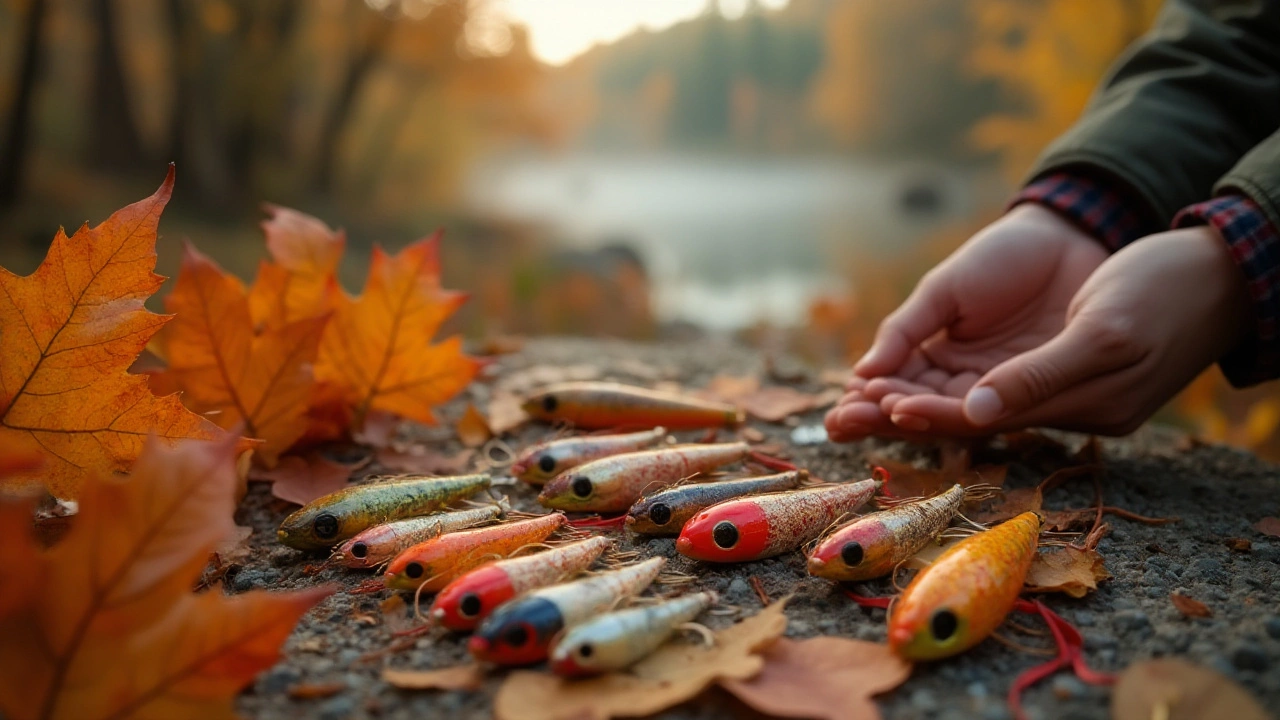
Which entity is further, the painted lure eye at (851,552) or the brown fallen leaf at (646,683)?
the painted lure eye at (851,552)

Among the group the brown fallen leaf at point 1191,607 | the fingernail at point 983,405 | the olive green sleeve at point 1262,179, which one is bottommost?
the brown fallen leaf at point 1191,607

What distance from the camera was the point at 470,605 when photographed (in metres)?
0.99

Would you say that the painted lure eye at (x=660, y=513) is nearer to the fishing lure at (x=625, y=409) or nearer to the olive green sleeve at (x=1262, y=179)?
the fishing lure at (x=625, y=409)

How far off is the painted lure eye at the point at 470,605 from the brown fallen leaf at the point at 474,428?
796 mm

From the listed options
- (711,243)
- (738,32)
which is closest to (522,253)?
(738,32)

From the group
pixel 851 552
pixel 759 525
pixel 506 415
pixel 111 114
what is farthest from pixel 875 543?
pixel 111 114

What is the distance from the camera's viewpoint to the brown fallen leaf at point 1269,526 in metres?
1.35

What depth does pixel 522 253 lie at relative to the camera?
7.90 meters

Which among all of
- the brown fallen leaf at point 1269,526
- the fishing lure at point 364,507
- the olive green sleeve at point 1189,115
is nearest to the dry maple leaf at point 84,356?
the fishing lure at point 364,507

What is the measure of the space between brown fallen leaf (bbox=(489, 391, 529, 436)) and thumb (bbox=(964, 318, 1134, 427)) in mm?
924

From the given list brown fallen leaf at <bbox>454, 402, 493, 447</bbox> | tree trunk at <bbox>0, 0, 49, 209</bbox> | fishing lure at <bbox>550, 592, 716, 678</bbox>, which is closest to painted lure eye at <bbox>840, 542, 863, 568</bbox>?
fishing lure at <bbox>550, 592, 716, 678</bbox>

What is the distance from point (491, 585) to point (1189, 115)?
177 centimetres

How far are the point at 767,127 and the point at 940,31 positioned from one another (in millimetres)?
2096

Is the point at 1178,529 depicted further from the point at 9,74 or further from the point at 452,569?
the point at 9,74
